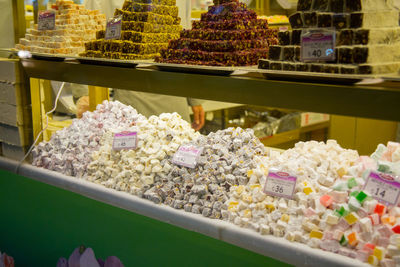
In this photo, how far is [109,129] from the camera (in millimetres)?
2371

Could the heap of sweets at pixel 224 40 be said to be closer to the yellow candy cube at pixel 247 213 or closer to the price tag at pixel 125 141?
the price tag at pixel 125 141

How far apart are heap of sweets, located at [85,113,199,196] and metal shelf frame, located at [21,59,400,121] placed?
1.09ft

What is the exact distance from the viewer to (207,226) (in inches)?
66.8

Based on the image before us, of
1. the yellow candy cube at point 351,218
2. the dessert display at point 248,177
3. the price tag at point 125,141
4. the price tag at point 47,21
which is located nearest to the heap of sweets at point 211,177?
the dessert display at point 248,177

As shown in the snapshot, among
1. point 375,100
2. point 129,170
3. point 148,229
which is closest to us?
point 375,100

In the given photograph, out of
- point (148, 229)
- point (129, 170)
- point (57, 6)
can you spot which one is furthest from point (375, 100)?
point (57, 6)

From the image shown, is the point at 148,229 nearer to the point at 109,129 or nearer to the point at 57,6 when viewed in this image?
the point at 109,129

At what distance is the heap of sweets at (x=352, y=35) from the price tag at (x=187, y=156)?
58cm

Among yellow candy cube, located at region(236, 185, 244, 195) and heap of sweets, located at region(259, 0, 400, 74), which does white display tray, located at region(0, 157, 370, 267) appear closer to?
yellow candy cube, located at region(236, 185, 244, 195)

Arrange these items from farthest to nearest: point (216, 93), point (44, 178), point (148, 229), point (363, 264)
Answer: point (44, 178), point (148, 229), point (216, 93), point (363, 264)

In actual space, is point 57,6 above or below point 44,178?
above

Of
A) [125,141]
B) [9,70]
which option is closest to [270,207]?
[125,141]

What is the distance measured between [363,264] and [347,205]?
205 millimetres

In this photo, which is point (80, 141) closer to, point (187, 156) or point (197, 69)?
point (187, 156)
